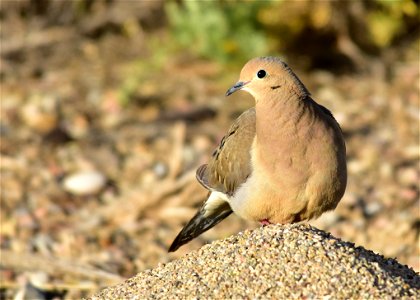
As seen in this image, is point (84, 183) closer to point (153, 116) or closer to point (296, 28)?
point (153, 116)

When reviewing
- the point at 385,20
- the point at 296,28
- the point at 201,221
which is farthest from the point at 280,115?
the point at 385,20

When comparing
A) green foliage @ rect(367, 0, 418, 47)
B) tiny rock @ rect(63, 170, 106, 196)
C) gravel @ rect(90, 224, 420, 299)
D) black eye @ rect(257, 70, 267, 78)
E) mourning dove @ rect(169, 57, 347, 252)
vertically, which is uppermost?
green foliage @ rect(367, 0, 418, 47)

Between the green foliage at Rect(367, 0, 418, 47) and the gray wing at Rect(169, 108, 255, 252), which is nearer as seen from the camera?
the gray wing at Rect(169, 108, 255, 252)

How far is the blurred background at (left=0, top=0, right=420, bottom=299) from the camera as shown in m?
7.07

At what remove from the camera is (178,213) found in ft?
24.2

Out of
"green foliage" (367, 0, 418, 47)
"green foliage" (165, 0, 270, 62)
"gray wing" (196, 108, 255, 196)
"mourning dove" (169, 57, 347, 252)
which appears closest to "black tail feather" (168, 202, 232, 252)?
"gray wing" (196, 108, 255, 196)

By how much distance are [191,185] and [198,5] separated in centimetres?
236

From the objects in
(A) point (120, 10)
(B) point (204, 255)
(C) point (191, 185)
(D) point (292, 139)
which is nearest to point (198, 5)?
(A) point (120, 10)

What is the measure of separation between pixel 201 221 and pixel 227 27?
3.68 metres

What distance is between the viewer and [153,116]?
8.97m

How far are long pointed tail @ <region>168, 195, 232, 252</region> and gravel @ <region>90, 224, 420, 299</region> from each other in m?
1.15

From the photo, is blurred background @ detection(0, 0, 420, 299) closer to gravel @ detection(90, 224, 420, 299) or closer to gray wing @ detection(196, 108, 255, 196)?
gray wing @ detection(196, 108, 255, 196)

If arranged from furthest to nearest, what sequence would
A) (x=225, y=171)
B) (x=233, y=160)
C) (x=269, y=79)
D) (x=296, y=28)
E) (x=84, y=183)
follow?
(x=296, y=28) < (x=84, y=183) < (x=225, y=171) < (x=233, y=160) < (x=269, y=79)

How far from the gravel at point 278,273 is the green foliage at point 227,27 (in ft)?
15.3
